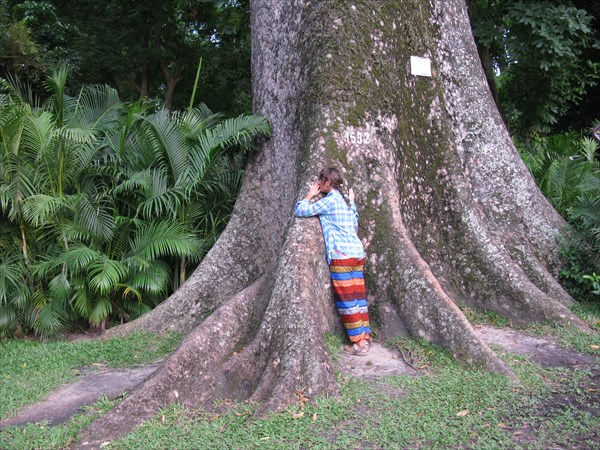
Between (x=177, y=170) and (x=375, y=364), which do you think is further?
(x=177, y=170)

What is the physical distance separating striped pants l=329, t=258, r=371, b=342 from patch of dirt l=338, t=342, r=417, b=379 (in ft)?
0.64

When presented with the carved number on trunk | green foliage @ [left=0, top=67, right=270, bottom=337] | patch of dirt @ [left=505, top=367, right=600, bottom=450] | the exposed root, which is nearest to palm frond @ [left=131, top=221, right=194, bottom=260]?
green foliage @ [left=0, top=67, right=270, bottom=337]

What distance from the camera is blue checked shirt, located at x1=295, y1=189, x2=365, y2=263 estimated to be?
5195mm

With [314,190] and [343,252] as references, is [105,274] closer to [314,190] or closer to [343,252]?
[314,190]

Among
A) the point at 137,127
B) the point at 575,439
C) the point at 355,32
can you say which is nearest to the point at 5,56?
the point at 137,127

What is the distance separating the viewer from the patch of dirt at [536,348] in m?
4.89

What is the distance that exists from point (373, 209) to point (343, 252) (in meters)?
0.69

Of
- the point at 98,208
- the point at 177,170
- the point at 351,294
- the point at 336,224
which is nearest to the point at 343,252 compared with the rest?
the point at 336,224

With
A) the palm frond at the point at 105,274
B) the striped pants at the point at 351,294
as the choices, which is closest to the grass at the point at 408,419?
the striped pants at the point at 351,294

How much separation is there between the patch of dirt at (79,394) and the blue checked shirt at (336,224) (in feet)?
6.19

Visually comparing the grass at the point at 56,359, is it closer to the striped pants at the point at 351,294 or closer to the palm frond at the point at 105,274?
the palm frond at the point at 105,274

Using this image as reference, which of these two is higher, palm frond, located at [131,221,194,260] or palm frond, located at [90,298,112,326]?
palm frond, located at [131,221,194,260]

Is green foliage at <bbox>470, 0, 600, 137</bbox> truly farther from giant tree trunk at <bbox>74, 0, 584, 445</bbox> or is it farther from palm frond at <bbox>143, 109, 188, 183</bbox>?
palm frond at <bbox>143, 109, 188, 183</bbox>

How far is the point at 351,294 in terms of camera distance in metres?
5.23
